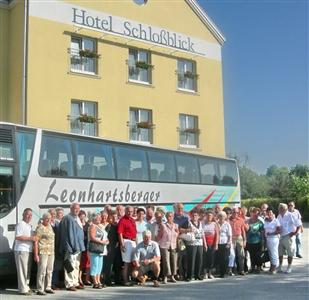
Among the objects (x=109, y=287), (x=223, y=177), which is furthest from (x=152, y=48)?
(x=109, y=287)

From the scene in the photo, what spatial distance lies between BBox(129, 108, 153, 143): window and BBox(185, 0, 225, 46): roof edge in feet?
22.9

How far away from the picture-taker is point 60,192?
39.5 feet

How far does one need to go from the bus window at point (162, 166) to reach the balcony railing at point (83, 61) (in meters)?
8.74

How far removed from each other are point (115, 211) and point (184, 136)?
15677mm

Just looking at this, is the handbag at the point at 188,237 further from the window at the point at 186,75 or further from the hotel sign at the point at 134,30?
the window at the point at 186,75

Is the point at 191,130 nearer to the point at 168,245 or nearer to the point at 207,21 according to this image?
the point at 207,21

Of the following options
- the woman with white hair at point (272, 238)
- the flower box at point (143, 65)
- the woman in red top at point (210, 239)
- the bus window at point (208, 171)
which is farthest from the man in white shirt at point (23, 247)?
the flower box at point (143, 65)

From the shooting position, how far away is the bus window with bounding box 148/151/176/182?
600 inches

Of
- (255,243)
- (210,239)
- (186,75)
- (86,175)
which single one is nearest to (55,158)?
(86,175)

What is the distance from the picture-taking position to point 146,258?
11.4 meters

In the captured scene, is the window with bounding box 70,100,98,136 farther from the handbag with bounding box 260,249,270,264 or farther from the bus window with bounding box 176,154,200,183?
the handbag with bounding box 260,249,270,264

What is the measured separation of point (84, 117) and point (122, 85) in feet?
9.77

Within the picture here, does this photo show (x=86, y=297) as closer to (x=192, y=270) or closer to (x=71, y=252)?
(x=71, y=252)

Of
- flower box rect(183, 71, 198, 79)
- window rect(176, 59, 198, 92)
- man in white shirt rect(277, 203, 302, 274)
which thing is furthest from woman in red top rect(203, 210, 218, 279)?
flower box rect(183, 71, 198, 79)
